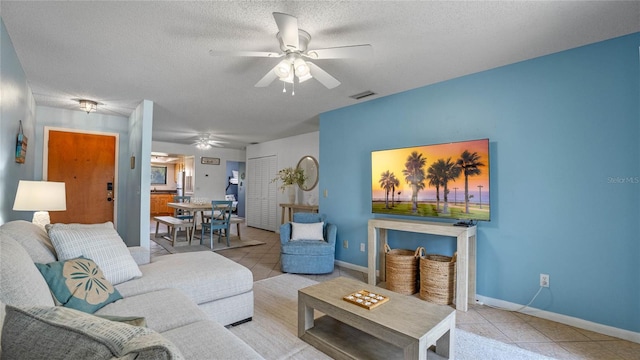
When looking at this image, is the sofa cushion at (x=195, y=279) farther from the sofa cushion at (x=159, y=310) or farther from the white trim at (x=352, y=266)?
the white trim at (x=352, y=266)

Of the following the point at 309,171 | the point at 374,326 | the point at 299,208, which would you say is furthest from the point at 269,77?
the point at 309,171

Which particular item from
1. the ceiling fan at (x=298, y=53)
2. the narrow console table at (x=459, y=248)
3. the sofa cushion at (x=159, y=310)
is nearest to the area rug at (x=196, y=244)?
the narrow console table at (x=459, y=248)

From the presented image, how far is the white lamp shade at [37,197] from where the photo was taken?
250cm

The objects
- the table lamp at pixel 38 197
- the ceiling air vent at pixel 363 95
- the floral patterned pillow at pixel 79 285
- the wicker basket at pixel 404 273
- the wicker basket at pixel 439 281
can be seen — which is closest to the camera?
the floral patterned pillow at pixel 79 285

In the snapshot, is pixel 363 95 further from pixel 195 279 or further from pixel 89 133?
pixel 89 133

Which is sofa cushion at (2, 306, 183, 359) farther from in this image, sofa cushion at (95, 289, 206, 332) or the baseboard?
the baseboard

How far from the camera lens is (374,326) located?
66.1 inches

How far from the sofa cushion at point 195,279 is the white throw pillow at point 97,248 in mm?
92

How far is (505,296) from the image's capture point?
2.79 metres

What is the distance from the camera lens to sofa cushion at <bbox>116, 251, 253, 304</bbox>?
2025mm

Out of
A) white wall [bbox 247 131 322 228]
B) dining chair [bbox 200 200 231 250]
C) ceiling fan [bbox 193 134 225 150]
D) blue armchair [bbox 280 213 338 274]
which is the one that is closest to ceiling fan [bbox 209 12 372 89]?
blue armchair [bbox 280 213 338 274]

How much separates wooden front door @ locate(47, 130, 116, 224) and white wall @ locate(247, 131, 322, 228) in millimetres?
3288

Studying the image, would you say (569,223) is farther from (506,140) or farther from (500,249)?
(506,140)

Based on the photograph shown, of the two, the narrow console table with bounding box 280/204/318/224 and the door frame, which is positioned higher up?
the door frame
